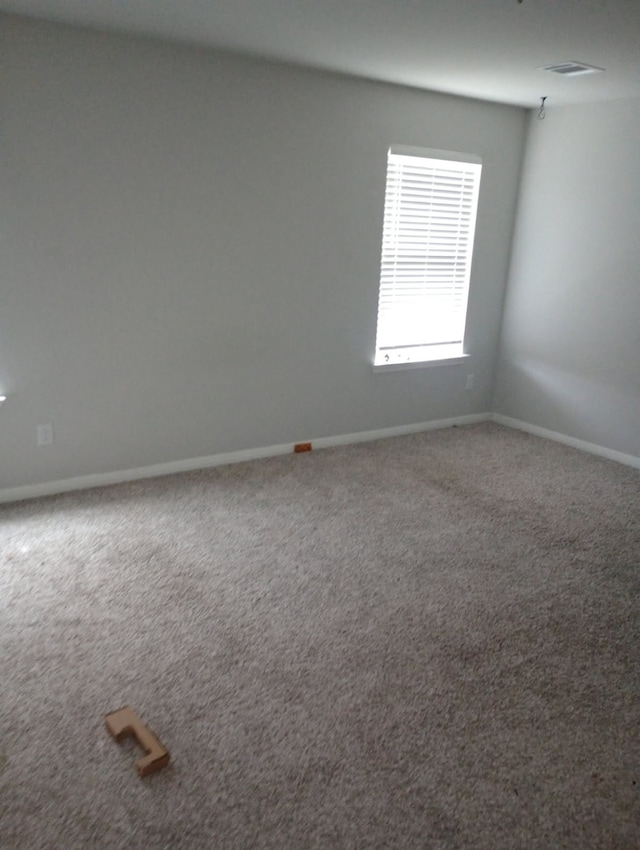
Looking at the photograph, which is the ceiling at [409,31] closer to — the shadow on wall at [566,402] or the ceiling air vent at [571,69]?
the ceiling air vent at [571,69]

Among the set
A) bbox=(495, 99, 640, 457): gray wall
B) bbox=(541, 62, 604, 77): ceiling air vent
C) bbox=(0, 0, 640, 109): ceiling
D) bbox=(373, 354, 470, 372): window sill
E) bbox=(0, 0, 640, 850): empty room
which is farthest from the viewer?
bbox=(373, 354, 470, 372): window sill

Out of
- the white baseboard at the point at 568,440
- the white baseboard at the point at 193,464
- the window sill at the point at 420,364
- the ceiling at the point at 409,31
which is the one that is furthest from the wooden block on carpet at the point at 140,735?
the white baseboard at the point at 568,440

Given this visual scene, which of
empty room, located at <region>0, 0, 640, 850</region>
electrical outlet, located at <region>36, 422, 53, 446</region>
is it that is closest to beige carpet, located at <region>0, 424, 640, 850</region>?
empty room, located at <region>0, 0, 640, 850</region>

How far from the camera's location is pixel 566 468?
4500mm

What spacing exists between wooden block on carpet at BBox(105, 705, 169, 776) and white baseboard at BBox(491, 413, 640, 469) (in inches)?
149

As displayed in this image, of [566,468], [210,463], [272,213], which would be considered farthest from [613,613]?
[272,213]

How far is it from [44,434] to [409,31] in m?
Answer: 2.71

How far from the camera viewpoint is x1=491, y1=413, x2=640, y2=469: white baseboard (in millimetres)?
4637

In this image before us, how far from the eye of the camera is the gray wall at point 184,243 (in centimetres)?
332

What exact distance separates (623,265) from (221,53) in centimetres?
288

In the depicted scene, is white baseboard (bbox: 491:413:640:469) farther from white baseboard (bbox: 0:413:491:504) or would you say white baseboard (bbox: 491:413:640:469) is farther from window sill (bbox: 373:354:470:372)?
Result: window sill (bbox: 373:354:470:372)

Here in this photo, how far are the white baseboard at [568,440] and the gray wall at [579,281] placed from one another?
0.12ft

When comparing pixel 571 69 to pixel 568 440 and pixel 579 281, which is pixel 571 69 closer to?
pixel 579 281

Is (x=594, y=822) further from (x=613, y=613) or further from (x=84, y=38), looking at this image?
(x=84, y=38)
